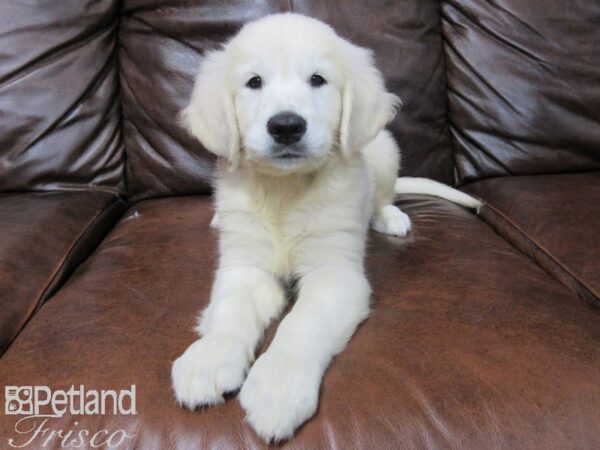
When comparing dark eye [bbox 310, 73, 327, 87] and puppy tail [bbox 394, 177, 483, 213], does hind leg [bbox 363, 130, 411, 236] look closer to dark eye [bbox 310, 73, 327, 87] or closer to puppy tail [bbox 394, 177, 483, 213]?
puppy tail [bbox 394, 177, 483, 213]

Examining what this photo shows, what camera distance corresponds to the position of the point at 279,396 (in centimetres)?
81

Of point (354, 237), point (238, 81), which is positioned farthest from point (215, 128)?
point (354, 237)

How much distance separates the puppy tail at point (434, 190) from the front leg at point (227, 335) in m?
0.74

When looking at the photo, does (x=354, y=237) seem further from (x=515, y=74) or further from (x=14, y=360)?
(x=515, y=74)

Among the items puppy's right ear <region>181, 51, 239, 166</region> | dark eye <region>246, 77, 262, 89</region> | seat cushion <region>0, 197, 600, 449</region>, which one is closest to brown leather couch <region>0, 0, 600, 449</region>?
seat cushion <region>0, 197, 600, 449</region>

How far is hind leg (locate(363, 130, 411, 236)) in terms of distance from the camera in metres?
1.51

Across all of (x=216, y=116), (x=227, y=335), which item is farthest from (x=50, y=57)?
(x=227, y=335)

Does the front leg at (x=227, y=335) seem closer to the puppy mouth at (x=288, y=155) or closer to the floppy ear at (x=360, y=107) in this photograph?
the puppy mouth at (x=288, y=155)

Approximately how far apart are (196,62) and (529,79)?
118 centimetres

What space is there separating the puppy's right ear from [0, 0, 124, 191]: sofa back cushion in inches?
28.5

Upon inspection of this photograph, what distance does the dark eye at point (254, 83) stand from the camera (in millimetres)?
1214

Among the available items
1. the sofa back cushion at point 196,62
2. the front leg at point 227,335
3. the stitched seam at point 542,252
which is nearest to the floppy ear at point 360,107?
the front leg at point 227,335

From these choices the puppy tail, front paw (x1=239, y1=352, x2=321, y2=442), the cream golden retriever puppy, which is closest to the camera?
front paw (x1=239, y1=352, x2=321, y2=442)

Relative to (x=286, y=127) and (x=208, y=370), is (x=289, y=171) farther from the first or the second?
(x=208, y=370)
